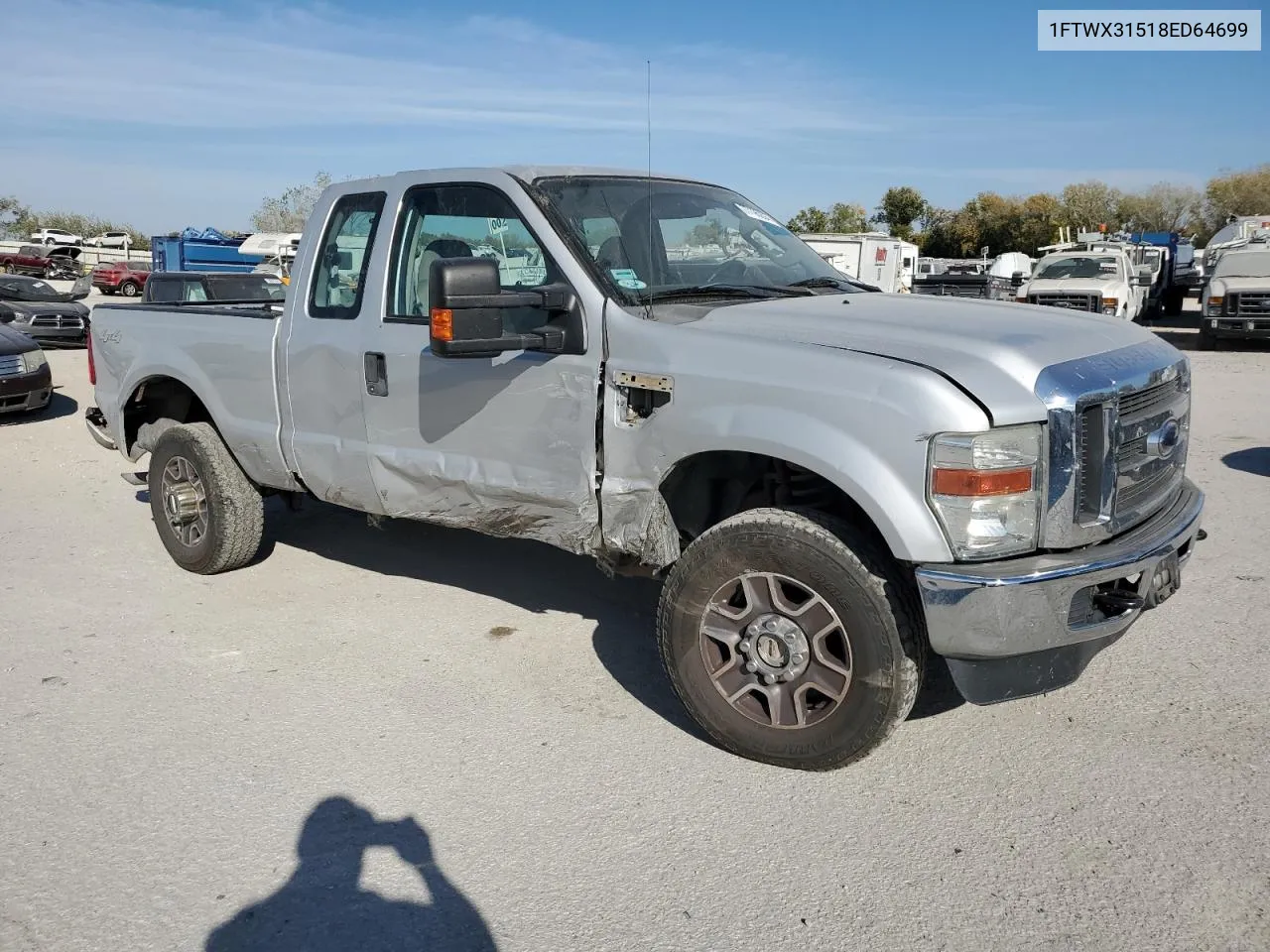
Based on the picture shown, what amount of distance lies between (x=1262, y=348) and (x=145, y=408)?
19.0m

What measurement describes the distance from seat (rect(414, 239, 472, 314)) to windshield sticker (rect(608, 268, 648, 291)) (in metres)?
0.75

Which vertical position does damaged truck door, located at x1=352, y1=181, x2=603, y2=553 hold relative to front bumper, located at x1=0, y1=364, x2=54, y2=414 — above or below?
above

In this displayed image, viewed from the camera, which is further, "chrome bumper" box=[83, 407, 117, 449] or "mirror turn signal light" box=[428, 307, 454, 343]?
"chrome bumper" box=[83, 407, 117, 449]

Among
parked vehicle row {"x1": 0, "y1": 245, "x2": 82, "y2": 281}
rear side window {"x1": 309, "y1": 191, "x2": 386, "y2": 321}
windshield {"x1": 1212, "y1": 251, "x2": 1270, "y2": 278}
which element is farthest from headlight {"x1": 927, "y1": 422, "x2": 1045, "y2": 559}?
parked vehicle row {"x1": 0, "y1": 245, "x2": 82, "y2": 281}

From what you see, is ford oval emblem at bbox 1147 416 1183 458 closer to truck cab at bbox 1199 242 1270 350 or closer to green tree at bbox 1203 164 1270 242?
truck cab at bbox 1199 242 1270 350

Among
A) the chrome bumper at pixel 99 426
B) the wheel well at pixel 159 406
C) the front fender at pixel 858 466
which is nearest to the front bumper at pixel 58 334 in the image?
the chrome bumper at pixel 99 426

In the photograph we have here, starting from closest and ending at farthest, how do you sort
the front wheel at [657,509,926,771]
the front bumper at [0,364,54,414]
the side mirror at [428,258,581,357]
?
the front wheel at [657,509,926,771]
the side mirror at [428,258,581,357]
the front bumper at [0,364,54,414]

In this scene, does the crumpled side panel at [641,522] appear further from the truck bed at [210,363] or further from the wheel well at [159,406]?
the wheel well at [159,406]

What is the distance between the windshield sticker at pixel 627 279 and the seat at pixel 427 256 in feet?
2.48

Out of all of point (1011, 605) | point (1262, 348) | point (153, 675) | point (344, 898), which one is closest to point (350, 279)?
point (153, 675)

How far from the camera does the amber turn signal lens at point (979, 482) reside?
317 centimetres

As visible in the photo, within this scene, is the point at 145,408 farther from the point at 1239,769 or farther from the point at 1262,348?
the point at 1262,348

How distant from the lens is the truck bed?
532 cm

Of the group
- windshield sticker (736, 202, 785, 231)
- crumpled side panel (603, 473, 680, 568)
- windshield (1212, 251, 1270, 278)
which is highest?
windshield (1212, 251, 1270, 278)
